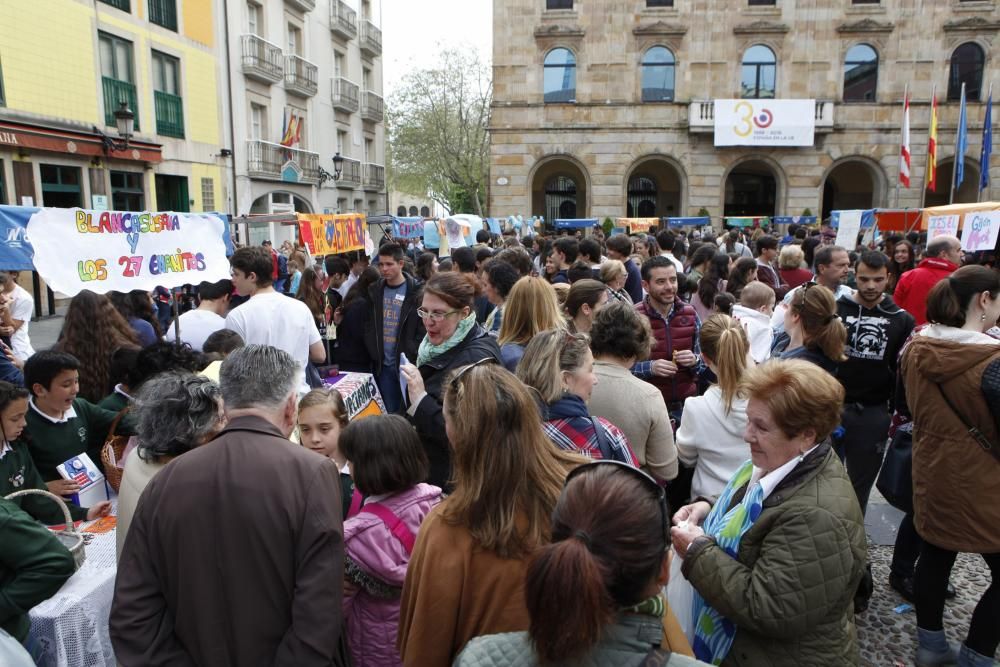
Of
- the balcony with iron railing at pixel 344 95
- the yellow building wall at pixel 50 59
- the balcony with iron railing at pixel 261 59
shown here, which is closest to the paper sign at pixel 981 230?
the yellow building wall at pixel 50 59

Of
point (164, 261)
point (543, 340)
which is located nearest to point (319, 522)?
point (543, 340)

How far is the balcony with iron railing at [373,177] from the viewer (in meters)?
32.0

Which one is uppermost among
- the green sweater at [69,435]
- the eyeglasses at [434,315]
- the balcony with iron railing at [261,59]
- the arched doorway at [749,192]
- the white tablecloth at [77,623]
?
the balcony with iron railing at [261,59]

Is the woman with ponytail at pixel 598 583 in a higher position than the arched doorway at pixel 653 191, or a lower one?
lower

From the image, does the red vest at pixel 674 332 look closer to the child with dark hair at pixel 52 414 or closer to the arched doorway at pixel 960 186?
the child with dark hair at pixel 52 414

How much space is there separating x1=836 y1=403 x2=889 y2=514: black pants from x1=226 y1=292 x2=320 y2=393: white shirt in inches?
139

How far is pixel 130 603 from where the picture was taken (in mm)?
1952

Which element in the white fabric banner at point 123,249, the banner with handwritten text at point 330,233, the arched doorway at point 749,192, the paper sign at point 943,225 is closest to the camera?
the white fabric banner at point 123,249

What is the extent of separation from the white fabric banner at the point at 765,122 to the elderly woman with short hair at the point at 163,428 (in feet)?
88.3

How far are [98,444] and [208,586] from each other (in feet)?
6.98

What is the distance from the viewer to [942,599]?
3266mm

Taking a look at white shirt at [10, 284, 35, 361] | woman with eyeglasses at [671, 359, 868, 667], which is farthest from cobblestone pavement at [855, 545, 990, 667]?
white shirt at [10, 284, 35, 361]

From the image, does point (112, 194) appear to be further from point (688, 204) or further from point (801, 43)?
point (801, 43)

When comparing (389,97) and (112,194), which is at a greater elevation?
(389,97)
